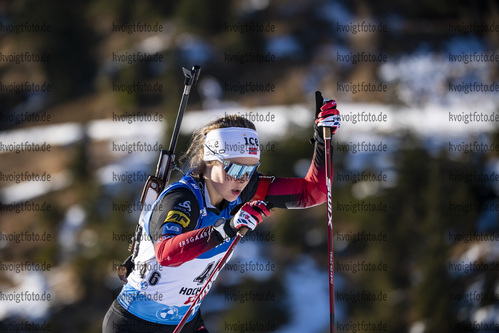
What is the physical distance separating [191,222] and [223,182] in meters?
0.31

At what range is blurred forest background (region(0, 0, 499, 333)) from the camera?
30.1 ft

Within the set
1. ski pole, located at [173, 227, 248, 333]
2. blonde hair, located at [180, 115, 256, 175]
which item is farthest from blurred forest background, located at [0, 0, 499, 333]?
blonde hair, located at [180, 115, 256, 175]

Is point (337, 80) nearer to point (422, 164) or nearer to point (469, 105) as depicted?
point (469, 105)

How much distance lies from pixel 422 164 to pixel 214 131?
7.31 m

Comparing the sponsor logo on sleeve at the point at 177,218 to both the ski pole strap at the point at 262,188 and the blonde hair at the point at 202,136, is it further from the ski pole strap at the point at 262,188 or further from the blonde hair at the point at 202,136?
the ski pole strap at the point at 262,188

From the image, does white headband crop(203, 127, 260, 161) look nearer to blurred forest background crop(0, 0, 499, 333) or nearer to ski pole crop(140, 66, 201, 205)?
ski pole crop(140, 66, 201, 205)

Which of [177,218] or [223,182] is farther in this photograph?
[223,182]

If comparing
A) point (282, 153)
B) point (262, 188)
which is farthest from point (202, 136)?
point (282, 153)

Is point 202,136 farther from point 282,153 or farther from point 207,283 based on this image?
point 282,153

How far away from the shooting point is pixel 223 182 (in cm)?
346

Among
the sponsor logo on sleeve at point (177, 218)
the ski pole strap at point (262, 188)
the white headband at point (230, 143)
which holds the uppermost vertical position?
the white headband at point (230, 143)

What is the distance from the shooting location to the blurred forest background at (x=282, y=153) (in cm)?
919

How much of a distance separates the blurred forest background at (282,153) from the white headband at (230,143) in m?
5.61

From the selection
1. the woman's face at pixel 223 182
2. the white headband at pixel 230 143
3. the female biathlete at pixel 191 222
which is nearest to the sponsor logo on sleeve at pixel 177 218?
the female biathlete at pixel 191 222
